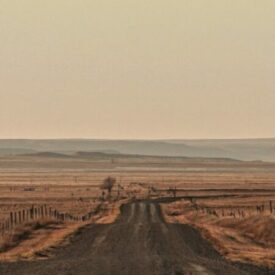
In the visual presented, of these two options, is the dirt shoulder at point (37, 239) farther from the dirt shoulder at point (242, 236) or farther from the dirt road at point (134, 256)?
the dirt shoulder at point (242, 236)

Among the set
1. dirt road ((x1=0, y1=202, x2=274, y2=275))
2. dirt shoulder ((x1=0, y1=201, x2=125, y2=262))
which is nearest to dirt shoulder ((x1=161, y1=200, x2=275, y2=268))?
dirt road ((x1=0, y1=202, x2=274, y2=275))

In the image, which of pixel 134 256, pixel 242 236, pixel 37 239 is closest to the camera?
pixel 134 256

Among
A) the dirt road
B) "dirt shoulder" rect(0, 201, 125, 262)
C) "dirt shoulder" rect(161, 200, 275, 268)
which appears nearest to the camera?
the dirt road

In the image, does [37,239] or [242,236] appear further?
[242,236]

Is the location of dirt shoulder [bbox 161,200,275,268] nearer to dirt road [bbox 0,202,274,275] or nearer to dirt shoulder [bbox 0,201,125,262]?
dirt road [bbox 0,202,274,275]

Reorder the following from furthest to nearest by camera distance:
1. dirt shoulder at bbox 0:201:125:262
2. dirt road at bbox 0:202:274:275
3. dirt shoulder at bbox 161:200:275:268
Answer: dirt shoulder at bbox 0:201:125:262, dirt shoulder at bbox 161:200:275:268, dirt road at bbox 0:202:274:275

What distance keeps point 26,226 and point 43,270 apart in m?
27.7

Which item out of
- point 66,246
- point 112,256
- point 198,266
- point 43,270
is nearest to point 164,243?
point 66,246

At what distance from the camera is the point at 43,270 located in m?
33.8

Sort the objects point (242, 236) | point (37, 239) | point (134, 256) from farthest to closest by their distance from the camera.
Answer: point (242, 236) → point (37, 239) → point (134, 256)

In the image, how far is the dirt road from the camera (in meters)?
34.1

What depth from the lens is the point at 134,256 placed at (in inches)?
1590

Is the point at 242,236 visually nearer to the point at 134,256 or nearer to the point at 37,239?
the point at 37,239

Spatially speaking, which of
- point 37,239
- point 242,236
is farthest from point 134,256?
point 242,236
